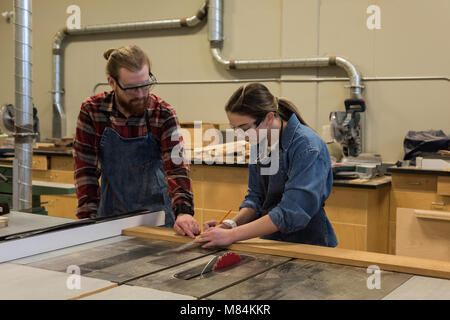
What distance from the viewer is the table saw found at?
121 centimetres

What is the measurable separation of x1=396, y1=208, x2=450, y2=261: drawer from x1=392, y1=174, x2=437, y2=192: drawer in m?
0.16

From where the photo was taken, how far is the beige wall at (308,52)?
13.7 ft

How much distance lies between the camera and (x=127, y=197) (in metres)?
2.22

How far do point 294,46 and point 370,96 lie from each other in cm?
80

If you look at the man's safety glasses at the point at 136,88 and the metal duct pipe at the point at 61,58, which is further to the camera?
the metal duct pipe at the point at 61,58

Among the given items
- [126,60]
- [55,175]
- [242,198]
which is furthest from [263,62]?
[126,60]

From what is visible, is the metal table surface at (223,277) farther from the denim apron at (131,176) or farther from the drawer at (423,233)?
the drawer at (423,233)

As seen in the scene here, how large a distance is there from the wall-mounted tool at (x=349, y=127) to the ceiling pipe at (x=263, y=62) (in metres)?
0.12

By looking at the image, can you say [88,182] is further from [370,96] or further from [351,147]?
[370,96]

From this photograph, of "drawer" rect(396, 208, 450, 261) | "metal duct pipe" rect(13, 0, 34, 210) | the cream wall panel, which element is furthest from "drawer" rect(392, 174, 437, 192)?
"metal duct pipe" rect(13, 0, 34, 210)

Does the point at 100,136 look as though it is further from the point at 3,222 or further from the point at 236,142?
the point at 236,142

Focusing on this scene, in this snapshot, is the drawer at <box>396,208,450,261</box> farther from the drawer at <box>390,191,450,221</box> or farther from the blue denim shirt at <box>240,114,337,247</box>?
the blue denim shirt at <box>240,114,337,247</box>

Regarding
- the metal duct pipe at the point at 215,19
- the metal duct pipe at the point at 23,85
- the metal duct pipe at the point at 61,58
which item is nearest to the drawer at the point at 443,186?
the metal duct pipe at the point at 215,19

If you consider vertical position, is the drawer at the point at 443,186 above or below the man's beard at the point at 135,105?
below
